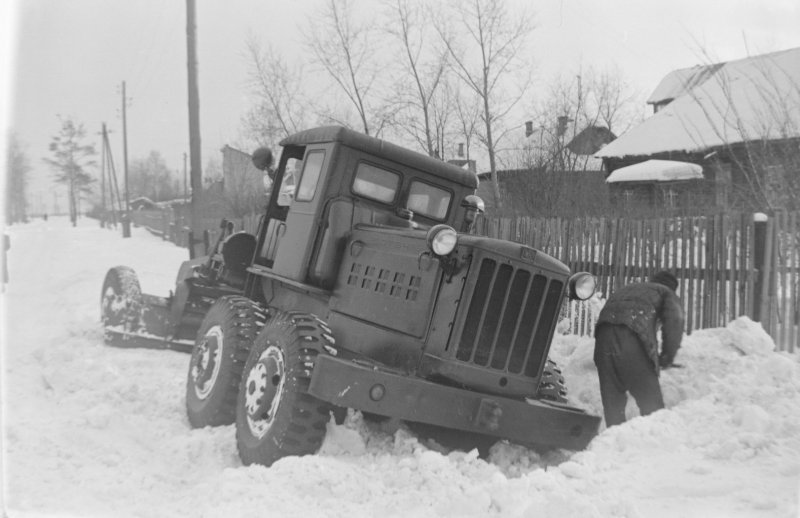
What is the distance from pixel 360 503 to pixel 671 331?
10.8ft

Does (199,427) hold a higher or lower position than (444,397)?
lower

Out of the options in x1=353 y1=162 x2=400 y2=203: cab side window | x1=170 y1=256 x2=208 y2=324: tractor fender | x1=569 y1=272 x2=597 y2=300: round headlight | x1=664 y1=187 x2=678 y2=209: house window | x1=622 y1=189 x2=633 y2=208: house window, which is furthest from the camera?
x1=664 y1=187 x2=678 y2=209: house window

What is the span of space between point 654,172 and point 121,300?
40.9ft

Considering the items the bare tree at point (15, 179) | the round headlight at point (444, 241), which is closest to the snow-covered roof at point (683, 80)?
the round headlight at point (444, 241)

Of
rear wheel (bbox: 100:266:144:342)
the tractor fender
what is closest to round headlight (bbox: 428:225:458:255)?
the tractor fender

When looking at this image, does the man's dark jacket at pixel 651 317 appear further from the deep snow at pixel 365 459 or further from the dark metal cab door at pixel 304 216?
the dark metal cab door at pixel 304 216

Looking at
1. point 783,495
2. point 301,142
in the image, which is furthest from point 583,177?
point 783,495

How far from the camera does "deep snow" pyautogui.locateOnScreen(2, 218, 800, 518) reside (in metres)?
2.99

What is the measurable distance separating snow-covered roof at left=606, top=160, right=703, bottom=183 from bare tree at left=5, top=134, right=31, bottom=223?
1203 cm

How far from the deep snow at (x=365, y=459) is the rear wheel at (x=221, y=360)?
0.16 metres

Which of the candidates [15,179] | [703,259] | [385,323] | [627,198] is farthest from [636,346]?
[627,198]

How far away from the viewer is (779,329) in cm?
607

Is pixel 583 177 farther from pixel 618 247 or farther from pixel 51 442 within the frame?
pixel 51 442

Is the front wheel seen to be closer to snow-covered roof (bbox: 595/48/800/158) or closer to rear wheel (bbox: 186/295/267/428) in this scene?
rear wheel (bbox: 186/295/267/428)
